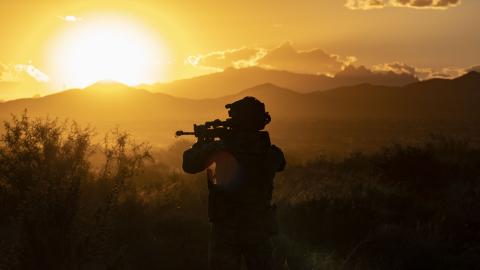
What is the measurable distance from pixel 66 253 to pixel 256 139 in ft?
8.37

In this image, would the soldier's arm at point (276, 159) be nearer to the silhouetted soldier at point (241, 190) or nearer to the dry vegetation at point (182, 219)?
the silhouetted soldier at point (241, 190)

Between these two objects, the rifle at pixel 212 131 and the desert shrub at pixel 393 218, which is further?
the desert shrub at pixel 393 218

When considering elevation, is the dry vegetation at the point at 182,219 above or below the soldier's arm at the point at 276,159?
below

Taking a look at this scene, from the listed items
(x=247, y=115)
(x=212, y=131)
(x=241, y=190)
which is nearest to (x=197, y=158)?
(x=212, y=131)

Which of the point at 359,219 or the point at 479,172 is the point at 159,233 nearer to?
the point at 359,219

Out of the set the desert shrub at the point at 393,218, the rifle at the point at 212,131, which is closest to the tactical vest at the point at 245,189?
the rifle at the point at 212,131

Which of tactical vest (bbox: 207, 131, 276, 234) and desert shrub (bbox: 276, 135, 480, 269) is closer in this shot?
tactical vest (bbox: 207, 131, 276, 234)

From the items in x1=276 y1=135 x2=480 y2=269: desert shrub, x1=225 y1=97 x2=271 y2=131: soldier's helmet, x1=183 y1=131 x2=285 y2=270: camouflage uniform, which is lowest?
x1=276 y1=135 x2=480 y2=269: desert shrub

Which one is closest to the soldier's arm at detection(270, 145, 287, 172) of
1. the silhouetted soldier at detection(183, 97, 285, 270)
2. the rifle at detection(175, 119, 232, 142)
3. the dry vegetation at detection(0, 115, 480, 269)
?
the silhouetted soldier at detection(183, 97, 285, 270)

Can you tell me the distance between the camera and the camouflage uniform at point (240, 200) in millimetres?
4844

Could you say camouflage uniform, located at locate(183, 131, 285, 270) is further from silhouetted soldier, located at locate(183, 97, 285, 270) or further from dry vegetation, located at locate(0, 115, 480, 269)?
dry vegetation, located at locate(0, 115, 480, 269)

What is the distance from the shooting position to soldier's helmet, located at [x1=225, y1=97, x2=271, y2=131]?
16.2 feet

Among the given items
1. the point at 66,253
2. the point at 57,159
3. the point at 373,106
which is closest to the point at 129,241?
the point at 66,253

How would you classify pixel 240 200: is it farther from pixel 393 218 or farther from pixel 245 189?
pixel 393 218
